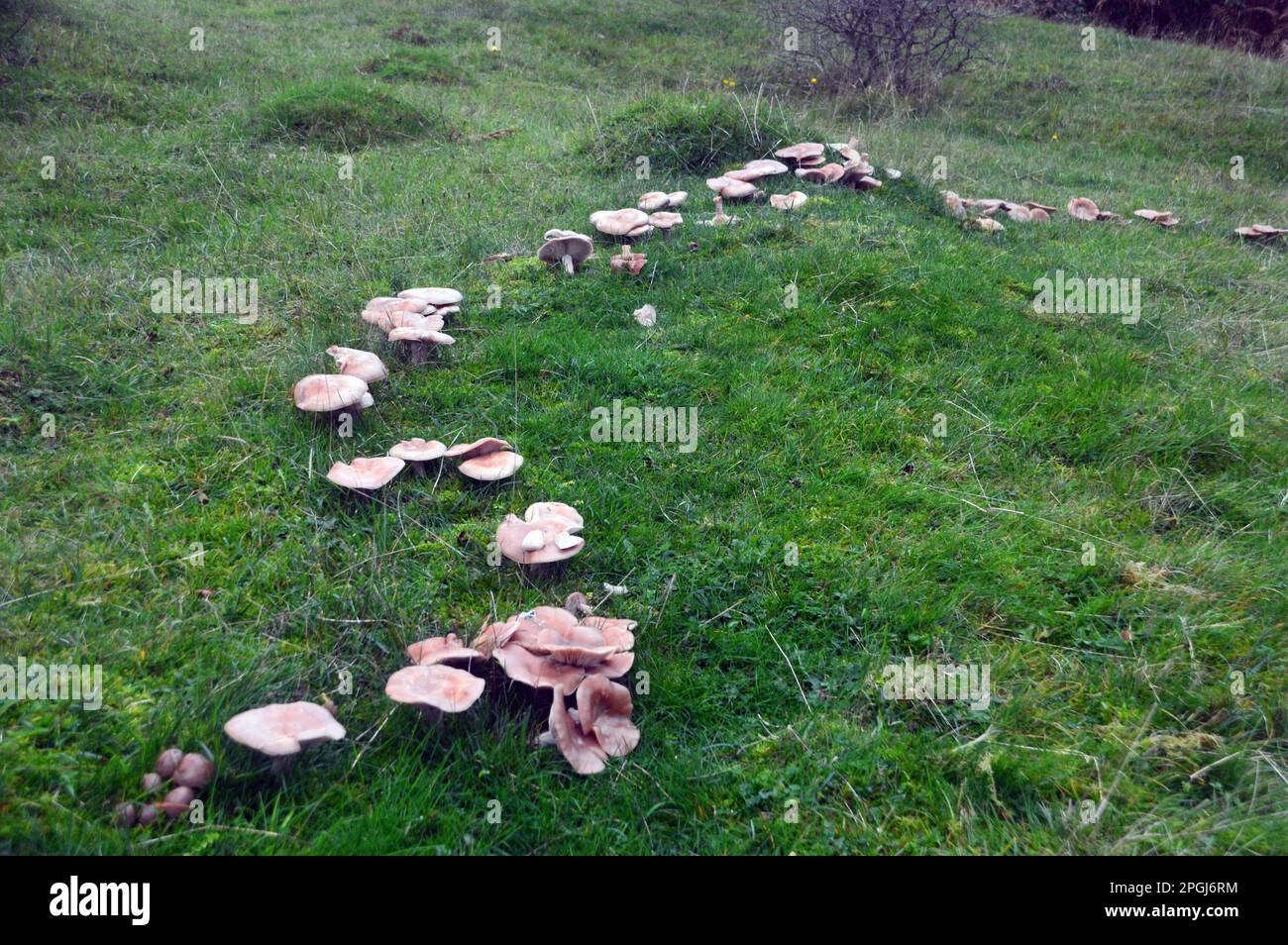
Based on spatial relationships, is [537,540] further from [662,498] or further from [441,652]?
[662,498]

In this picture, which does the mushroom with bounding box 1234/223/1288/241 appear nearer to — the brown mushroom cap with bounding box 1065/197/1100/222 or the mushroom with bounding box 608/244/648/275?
the brown mushroom cap with bounding box 1065/197/1100/222

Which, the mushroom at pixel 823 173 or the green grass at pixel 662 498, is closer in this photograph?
the green grass at pixel 662 498

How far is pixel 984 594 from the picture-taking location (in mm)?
3709

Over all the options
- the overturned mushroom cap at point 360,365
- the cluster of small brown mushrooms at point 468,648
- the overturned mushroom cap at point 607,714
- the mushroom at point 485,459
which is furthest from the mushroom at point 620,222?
the overturned mushroom cap at point 607,714

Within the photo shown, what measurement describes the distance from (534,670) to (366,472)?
1443 millimetres

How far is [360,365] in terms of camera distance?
176 inches

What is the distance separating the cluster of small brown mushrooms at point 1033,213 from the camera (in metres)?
7.60

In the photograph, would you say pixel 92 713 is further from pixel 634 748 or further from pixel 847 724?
pixel 847 724

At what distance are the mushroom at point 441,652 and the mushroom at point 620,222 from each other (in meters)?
3.98

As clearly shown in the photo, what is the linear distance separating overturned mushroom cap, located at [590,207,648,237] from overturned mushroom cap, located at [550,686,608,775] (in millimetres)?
4251

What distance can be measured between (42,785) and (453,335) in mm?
3412

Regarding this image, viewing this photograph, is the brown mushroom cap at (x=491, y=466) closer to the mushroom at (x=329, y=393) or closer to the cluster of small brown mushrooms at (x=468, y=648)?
the cluster of small brown mushrooms at (x=468, y=648)

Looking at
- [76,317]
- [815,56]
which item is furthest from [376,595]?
[815,56]
